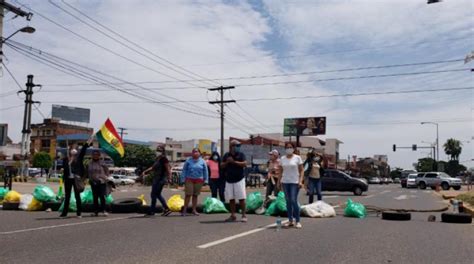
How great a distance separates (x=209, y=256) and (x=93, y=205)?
6630mm

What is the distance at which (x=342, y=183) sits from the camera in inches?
1143

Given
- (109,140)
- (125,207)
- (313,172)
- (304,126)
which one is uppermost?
(304,126)

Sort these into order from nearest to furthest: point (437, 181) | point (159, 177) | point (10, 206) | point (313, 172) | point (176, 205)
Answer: point (159, 177), point (176, 205), point (10, 206), point (313, 172), point (437, 181)

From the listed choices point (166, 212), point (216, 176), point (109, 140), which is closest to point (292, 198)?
point (166, 212)

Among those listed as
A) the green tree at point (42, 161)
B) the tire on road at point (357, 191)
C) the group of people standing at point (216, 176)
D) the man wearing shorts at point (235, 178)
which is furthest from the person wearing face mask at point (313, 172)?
the green tree at point (42, 161)

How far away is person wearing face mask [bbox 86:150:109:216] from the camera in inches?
445

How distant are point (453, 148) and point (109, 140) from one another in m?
119

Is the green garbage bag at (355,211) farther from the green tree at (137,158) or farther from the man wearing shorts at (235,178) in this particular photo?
the green tree at (137,158)

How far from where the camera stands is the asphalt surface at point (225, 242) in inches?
247

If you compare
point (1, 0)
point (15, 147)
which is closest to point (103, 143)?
point (1, 0)

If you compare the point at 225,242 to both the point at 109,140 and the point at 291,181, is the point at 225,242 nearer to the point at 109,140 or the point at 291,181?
the point at 291,181

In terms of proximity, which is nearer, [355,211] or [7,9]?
[355,211]

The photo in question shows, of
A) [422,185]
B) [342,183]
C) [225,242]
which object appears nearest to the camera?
[225,242]

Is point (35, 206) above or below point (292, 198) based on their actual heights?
below
